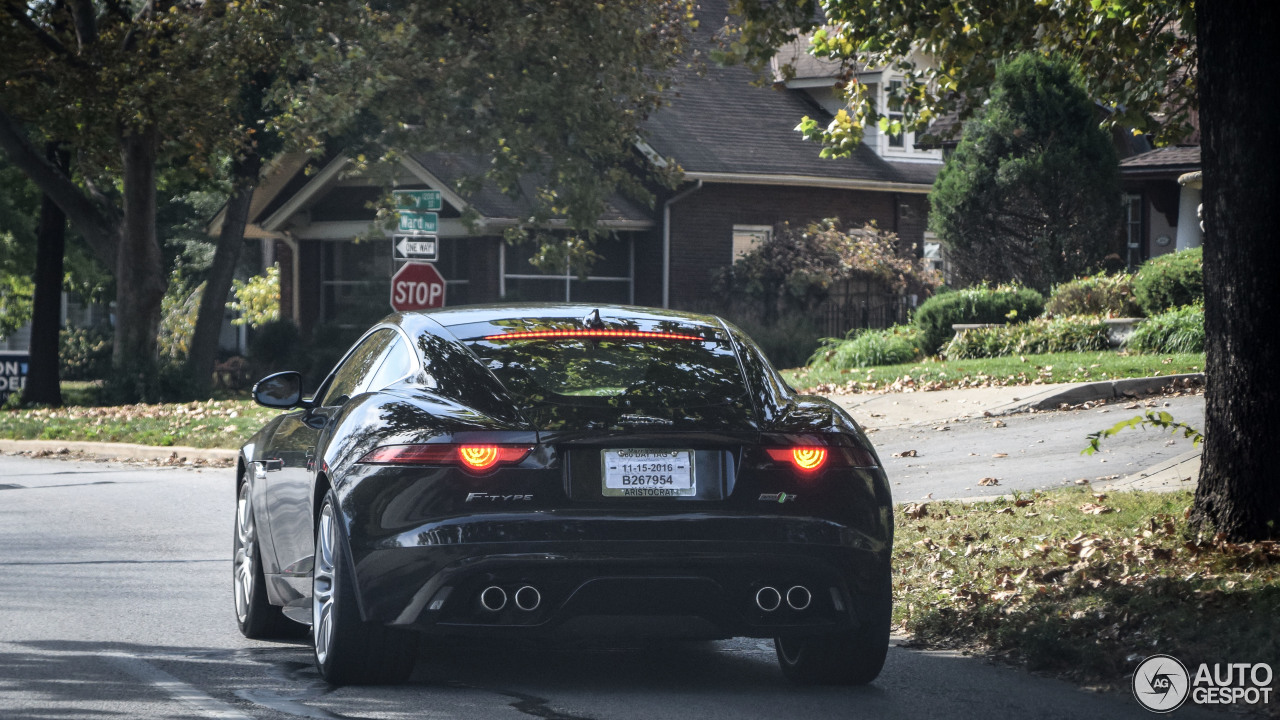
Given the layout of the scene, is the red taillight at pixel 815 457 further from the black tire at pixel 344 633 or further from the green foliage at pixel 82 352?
the green foliage at pixel 82 352

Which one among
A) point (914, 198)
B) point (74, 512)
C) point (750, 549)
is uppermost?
point (914, 198)

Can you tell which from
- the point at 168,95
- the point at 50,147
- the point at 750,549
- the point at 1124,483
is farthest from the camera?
the point at 50,147

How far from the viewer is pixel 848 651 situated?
6203mm

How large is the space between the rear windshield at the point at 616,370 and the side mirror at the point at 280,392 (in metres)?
1.38

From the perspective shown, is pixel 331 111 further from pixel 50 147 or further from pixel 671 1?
pixel 50 147

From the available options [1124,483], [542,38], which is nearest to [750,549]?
[1124,483]

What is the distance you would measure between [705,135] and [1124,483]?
2372cm

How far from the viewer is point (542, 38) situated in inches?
909

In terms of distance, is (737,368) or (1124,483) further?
(1124,483)

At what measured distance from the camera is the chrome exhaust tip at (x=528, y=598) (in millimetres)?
5590

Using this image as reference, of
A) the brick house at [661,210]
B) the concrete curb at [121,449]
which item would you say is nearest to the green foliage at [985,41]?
the concrete curb at [121,449]

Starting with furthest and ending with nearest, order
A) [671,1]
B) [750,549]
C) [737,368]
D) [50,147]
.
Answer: [50,147]
[671,1]
[737,368]
[750,549]

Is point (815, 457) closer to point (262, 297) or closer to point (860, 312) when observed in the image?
point (860, 312)

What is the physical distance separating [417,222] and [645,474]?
12.1m
